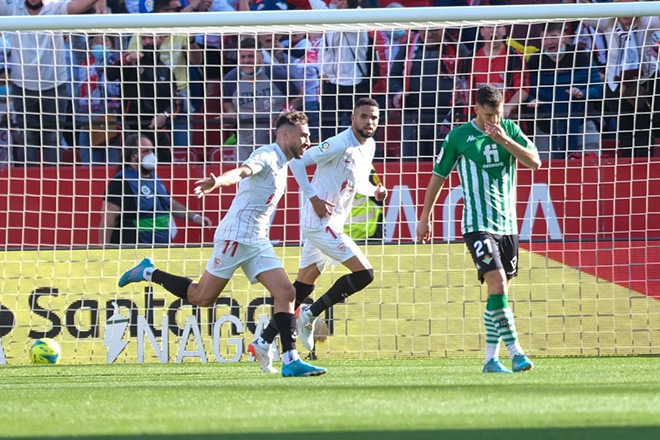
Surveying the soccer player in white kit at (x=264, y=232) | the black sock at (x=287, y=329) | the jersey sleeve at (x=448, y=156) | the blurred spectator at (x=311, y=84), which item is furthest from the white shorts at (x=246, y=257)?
the blurred spectator at (x=311, y=84)

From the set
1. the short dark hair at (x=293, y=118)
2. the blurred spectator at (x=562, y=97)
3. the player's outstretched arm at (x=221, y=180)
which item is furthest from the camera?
the blurred spectator at (x=562, y=97)

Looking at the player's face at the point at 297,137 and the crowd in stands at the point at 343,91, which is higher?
the crowd in stands at the point at 343,91

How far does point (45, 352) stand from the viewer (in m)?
9.73

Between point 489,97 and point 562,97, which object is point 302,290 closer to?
point 489,97

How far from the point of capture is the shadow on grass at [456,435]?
166 inches

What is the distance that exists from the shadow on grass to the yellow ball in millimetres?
5506

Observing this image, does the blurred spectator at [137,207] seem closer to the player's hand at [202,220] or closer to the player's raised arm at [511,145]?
the player's hand at [202,220]

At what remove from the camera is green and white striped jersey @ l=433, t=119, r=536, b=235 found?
772 cm

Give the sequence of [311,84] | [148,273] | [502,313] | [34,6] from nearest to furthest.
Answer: [502,313], [148,273], [311,84], [34,6]

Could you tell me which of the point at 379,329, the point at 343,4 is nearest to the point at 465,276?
the point at 379,329

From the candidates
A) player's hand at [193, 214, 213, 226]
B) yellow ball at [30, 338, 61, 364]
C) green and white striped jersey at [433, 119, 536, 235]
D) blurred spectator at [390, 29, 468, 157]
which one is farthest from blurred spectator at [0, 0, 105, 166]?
green and white striped jersey at [433, 119, 536, 235]

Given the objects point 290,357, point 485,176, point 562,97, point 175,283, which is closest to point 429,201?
point 485,176

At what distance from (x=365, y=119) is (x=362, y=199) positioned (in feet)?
6.71

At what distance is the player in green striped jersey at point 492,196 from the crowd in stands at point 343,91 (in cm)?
299
